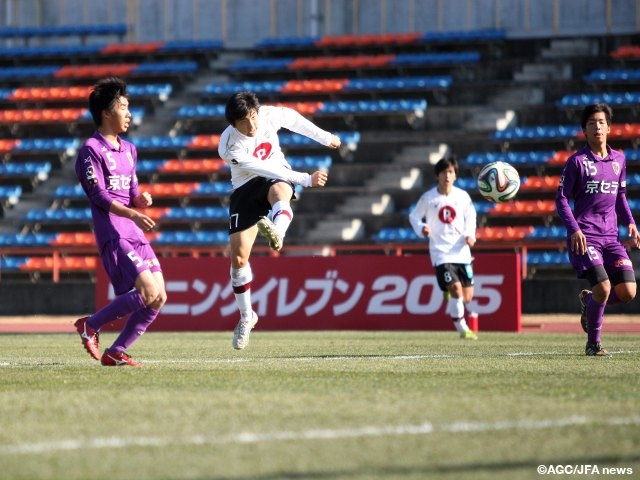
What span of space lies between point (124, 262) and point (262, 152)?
87.8 inches

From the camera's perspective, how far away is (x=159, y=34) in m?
33.0

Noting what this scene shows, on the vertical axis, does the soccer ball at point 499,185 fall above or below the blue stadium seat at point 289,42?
below

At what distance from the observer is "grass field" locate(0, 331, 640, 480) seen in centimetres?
443

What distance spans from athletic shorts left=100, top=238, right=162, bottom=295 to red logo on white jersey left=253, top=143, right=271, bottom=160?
1.98 meters

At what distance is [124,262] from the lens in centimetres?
877

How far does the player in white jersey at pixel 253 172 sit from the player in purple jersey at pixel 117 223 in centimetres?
151

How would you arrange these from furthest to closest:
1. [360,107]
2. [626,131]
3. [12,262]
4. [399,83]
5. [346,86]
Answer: [346,86] < [399,83] < [360,107] < [12,262] < [626,131]

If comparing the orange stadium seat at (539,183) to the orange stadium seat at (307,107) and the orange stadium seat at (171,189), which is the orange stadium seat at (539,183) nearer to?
the orange stadium seat at (307,107)

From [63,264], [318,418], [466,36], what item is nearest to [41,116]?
[63,264]

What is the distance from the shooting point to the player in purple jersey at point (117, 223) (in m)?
8.76

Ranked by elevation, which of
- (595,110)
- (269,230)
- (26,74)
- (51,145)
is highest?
(26,74)

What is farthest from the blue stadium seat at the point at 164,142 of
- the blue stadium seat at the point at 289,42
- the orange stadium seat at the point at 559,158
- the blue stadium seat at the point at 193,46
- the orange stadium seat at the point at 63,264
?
the orange stadium seat at the point at 559,158

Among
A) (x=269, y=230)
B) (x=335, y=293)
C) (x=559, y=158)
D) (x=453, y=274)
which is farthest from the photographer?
(x=559, y=158)

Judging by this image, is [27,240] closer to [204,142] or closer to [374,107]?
[204,142]
